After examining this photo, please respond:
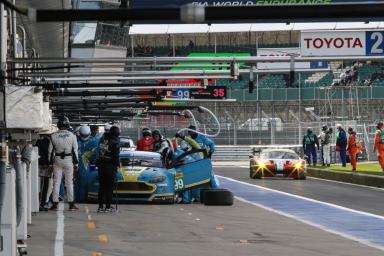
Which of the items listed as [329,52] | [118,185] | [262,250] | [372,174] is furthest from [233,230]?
[372,174]

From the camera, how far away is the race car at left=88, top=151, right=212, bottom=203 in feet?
65.5

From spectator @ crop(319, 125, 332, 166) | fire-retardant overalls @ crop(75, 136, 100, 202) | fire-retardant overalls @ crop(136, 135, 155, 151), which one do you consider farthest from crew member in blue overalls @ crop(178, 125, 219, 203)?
spectator @ crop(319, 125, 332, 166)

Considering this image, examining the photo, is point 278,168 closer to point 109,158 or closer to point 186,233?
point 109,158

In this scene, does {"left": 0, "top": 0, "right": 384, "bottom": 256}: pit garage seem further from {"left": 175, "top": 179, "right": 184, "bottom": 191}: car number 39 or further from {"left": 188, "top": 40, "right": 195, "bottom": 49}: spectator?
{"left": 188, "top": 40, "right": 195, "bottom": 49}: spectator

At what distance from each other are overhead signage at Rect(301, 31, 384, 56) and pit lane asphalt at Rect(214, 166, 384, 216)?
9.54ft

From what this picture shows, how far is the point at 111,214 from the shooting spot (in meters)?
17.4

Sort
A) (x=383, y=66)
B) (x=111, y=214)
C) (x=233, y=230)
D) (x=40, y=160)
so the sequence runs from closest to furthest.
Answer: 1. (x=233, y=230)
2. (x=111, y=214)
3. (x=40, y=160)
4. (x=383, y=66)

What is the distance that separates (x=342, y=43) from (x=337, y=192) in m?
8.80

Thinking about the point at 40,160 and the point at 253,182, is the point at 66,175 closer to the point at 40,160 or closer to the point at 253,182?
the point at 40,160

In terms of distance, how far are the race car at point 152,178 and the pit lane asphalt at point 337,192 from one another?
3039 mm

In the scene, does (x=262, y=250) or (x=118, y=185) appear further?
(x=118, y=185)

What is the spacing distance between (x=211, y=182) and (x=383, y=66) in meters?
50.6

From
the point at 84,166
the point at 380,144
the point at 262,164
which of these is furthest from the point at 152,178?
the point at 262,164

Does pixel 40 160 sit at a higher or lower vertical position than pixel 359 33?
lower
